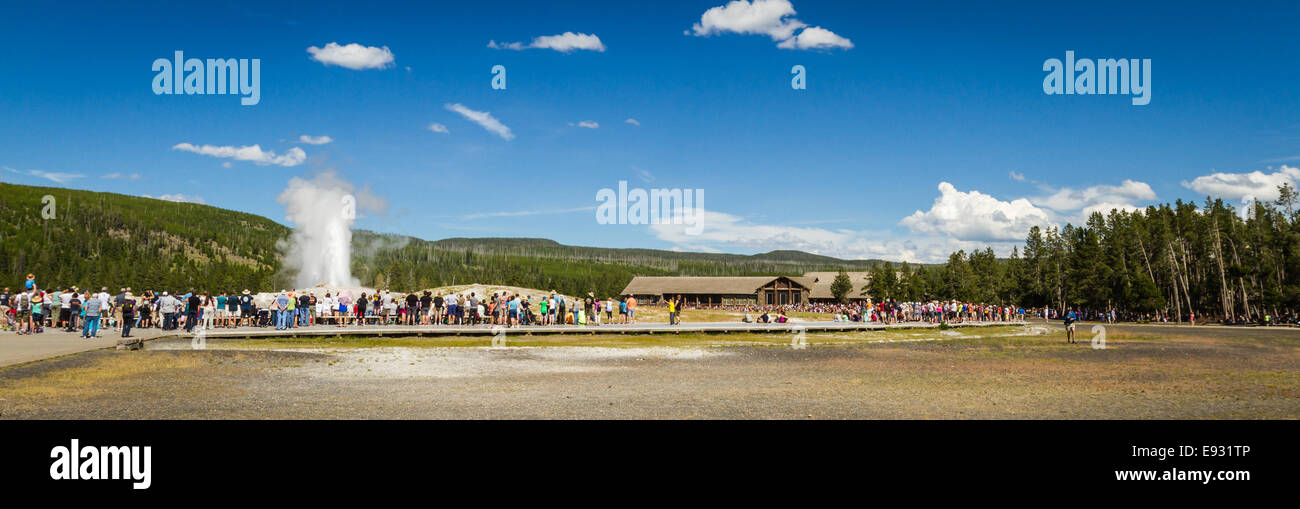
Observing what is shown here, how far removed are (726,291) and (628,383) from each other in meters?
86.8

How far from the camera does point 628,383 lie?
47.1 feet

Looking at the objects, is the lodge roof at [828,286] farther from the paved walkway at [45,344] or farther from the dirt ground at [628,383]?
the paved walkway at [45,344]

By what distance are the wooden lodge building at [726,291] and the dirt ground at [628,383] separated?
76.1m

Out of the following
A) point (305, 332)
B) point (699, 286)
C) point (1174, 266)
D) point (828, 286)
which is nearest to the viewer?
point (305, 332)

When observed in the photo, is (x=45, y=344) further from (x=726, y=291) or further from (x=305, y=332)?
(x=726, y=291)

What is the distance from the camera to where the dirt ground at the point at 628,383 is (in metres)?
10.7

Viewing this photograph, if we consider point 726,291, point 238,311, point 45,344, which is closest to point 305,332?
point 238,311

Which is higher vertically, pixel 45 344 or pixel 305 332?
pixel 45 344

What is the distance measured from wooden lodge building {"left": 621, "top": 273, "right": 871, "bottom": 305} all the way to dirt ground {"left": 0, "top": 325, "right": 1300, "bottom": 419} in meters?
76.1

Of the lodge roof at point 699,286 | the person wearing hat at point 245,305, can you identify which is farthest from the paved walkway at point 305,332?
the lodge roof at point 699,286

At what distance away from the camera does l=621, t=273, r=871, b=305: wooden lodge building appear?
329 feet

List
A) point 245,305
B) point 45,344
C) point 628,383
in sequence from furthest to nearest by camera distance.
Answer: point 245,305, point 45,344, point 628,383

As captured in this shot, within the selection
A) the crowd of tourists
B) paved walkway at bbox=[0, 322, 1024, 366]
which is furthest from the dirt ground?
the crowd of tourists

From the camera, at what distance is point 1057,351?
82.8ft
